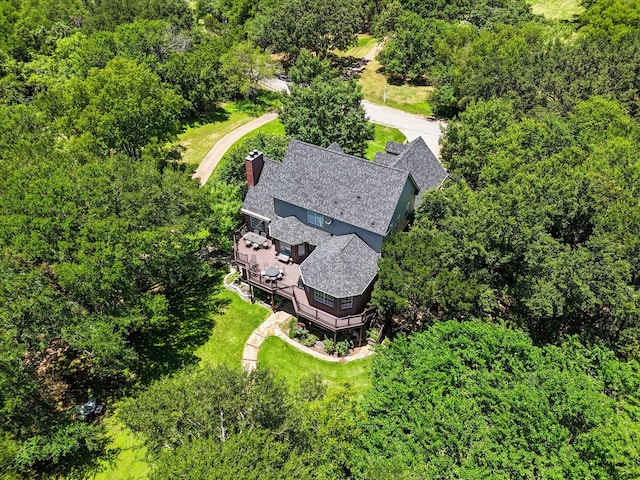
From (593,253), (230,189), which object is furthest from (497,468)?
(230,189)

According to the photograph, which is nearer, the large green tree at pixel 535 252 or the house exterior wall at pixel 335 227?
the large green tree at pixel 535 252

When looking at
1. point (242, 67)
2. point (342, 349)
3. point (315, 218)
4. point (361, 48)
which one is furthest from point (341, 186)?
point (361, 48)

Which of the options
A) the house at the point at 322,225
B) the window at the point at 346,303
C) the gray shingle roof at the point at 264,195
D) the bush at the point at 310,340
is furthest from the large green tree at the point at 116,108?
the window at the point at 346,303

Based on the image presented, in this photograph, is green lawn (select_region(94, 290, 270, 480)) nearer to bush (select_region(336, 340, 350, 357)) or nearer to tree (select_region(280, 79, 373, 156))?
bush (select_region(336, 340, 350, 357))

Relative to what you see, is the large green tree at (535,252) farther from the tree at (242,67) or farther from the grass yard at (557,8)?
the grass yard at (557,8)

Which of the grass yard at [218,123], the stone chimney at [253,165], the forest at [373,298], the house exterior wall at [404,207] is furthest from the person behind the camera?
the grass yard at [218,123]

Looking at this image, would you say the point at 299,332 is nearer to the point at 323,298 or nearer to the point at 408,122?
the point at 323,298
